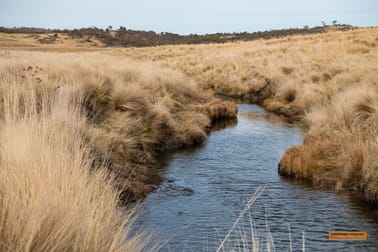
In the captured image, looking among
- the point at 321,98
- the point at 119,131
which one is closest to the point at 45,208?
the point at 119,131

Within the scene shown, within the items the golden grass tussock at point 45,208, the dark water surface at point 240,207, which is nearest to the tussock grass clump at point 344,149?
the dark water surface at point 240,207

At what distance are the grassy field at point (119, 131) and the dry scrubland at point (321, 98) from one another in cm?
4

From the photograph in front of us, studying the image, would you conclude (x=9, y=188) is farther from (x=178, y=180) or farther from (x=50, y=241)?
(x=178, y=180)

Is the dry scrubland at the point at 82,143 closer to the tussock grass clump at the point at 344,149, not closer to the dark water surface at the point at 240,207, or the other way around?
the dark water surface at the point at 240,207

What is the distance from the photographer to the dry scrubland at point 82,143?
10.1 ft

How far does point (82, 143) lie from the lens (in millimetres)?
6289

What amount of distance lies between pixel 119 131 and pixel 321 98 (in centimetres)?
868

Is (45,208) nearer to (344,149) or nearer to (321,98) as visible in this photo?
(344,149)

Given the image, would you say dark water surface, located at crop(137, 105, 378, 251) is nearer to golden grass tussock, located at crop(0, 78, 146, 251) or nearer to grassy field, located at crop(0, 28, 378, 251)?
grassy field, located at crop(0, 28, 378, 251)

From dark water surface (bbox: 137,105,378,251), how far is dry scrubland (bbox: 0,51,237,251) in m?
0.61

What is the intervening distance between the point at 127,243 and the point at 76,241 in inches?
18.3

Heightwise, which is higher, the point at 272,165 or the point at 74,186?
the point at 74,186

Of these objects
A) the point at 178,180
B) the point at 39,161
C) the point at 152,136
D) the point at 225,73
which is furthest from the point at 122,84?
the point at 225,73

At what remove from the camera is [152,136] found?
11.6m
